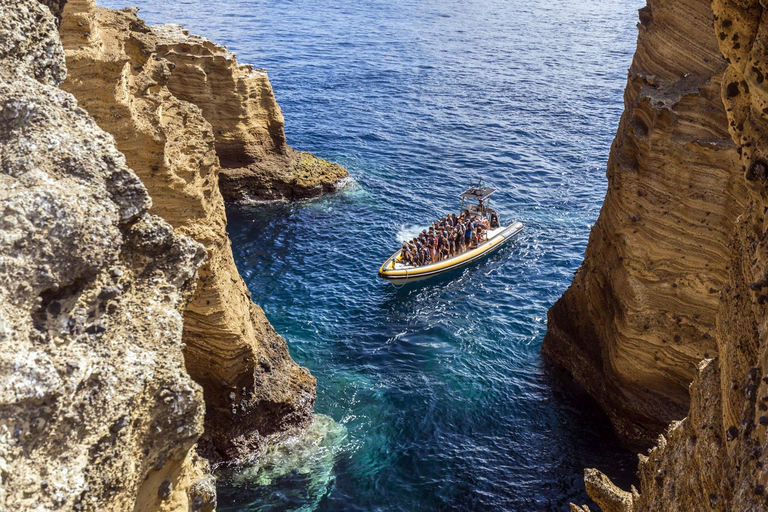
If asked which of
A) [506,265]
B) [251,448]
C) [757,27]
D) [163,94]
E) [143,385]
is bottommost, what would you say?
[251,448]

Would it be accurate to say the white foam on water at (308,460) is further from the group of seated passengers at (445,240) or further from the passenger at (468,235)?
the passenger at (468,235)

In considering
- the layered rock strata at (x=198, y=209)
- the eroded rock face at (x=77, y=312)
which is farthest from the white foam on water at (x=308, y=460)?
the eroded rock face at (x=77, y=312)

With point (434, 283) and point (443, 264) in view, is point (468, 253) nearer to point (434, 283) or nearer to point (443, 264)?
point (443, 264)

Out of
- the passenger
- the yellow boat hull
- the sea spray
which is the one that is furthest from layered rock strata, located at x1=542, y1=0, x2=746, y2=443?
the passenger

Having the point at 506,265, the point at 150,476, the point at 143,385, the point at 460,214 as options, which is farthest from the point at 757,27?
the point at 460,214

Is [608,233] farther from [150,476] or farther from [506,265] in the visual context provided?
[150,476]

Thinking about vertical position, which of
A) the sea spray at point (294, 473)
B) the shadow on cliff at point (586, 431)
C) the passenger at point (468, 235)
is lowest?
the sea spray at point (294, 473)

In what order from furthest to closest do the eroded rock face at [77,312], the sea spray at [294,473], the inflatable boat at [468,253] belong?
1. the inflatable boat at [468,253]
2. the sea spray at [294,473]
3. the eroded rock face at [77,312]
